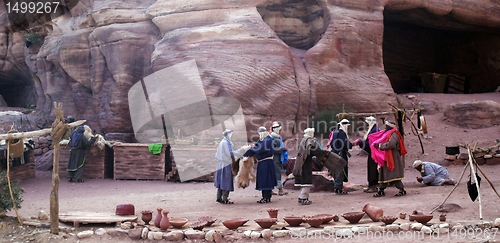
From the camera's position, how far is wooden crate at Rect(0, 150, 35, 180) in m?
13.1

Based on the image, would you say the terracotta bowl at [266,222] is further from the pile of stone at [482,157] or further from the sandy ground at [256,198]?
the pile of stone at [482,157]

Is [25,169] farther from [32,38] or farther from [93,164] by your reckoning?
[32,38]

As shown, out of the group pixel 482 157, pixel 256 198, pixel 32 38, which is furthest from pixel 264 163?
pixel 32 38

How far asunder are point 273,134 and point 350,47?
846 centimetres

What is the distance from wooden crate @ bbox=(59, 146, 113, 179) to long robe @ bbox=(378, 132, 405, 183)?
27.0ft

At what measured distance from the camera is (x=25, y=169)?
45.2 feet

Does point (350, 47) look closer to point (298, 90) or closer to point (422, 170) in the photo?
point (298, 90)

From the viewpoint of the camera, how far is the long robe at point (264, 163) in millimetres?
9867

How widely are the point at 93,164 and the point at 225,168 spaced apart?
601cm

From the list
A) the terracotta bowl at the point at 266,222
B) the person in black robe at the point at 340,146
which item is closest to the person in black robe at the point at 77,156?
the person in black robe at the point at 340,146

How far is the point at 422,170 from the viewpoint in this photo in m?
10.5

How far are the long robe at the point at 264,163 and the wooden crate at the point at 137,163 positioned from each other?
436 cm

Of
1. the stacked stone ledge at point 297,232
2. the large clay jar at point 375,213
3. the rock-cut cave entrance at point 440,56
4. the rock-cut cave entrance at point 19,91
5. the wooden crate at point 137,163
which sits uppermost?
the rock-cut cave entrance at point 440,56

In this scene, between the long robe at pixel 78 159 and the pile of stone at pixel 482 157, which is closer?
the pile of stone at pixel 482 157
